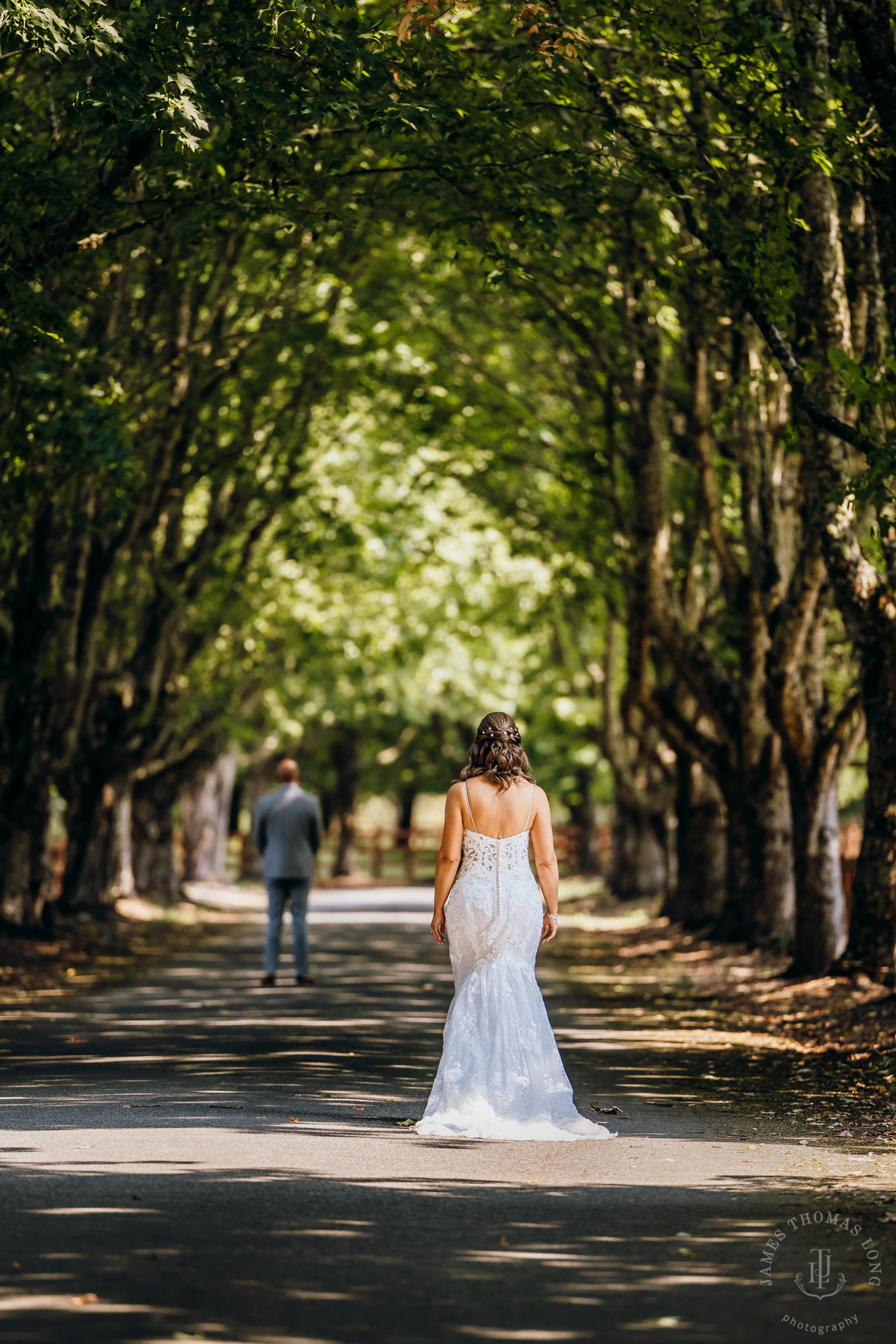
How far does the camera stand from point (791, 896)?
18562 millimetres

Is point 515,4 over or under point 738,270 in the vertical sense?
over

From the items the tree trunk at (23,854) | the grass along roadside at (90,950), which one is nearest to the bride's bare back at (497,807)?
the grass along roadside at (90,950)

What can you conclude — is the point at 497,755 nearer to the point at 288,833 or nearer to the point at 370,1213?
the point at 370,1213

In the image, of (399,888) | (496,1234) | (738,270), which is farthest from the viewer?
(399,888)

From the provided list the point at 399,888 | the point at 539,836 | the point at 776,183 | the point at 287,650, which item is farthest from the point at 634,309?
the point at 399,888

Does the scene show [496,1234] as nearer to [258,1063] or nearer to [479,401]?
[258,1063]

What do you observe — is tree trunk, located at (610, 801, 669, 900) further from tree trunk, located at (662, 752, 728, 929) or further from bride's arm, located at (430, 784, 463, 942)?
bride's arm, located at (430, 784, 463, 942)

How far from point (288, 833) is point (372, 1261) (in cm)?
1097

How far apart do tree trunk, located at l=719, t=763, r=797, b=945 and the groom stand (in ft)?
16.9

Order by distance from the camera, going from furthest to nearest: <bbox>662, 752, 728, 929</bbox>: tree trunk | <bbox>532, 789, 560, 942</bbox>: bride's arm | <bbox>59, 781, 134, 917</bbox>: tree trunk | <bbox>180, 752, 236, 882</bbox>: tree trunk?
1. <bbox>180, 752, 236, 882</bbox>: tree trunk
2. <bbox>59, 781, 134, 917</bbox>: tree trunk
3. <bbox>662, 752, 728, 929</bbox>: tree trunk
4. <bbox>532, 789, 560, 942</bbox>: bride's arm

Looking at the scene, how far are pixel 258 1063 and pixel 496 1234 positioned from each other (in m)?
4.73

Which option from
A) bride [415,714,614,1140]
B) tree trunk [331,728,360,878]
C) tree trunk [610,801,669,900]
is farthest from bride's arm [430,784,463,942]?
tree trunk [331,728,360,878]
